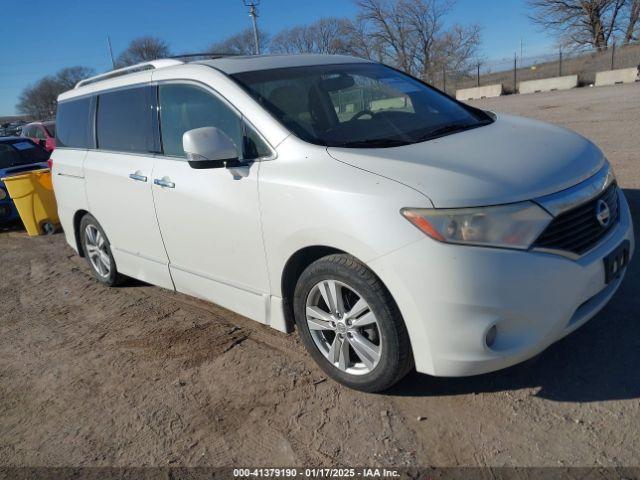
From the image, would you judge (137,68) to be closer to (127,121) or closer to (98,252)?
(127,121)

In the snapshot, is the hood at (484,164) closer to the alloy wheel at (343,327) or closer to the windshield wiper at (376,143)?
the windshield wiper at (376,143)

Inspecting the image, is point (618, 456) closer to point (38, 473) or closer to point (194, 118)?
point (38, 473)

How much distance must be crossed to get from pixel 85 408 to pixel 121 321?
1284 millimetres

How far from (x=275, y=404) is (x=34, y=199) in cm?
674

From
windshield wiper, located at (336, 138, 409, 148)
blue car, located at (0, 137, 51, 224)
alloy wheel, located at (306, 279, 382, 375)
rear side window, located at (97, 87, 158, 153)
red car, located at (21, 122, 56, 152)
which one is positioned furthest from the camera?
red car, located at (21, 122, 56, 152)

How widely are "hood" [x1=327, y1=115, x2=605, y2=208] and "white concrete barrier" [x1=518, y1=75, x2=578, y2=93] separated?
28.6 meters

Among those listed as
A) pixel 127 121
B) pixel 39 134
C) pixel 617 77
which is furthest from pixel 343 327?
pixel 617 77

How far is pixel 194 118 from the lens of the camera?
3604 millimetres

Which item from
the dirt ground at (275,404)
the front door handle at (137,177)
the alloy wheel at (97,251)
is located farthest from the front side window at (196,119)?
the alloy wheel at (97,251)

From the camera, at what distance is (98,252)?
514cm

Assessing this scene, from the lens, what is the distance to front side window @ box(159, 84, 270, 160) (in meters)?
3.18

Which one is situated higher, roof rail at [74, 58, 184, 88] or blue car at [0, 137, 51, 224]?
roof rail at [74, 58, 184, 88]

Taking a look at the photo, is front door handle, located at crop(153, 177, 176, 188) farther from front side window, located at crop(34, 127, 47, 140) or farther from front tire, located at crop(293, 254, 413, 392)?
front side window, located at crop(34, 127, 47, 140)

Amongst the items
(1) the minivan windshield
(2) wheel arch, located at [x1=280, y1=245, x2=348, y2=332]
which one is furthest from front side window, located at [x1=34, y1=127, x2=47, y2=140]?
(2) wheel arch, located at [x1=280, y1=245, x2=348, y2=332]
